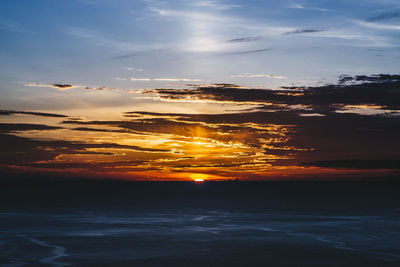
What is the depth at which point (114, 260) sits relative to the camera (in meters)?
28.0

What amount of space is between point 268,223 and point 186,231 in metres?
12.2

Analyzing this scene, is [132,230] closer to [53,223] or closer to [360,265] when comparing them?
[53,223]

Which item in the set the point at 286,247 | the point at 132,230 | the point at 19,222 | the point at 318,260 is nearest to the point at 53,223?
the point at 19,222

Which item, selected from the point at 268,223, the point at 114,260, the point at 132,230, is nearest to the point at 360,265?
the point at 114,260

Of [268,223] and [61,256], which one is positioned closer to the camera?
[61,256]

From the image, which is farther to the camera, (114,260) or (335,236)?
(335,236)

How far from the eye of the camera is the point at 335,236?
40719 mm

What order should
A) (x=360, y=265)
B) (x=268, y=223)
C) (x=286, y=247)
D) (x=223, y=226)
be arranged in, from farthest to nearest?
(x=268, y=223) < (x=223, y=226) < (x=286, y=247) < (x=360, y=265)

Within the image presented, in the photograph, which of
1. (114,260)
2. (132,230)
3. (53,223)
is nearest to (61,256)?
(114,260)

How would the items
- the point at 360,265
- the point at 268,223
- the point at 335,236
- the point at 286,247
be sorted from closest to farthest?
the point at 360,265
the point at 286,247
the point at 335,236
the point at 268,223

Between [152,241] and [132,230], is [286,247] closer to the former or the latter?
[152,241]

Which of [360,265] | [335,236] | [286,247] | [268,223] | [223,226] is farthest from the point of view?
[268,223]

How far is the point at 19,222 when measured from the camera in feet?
162

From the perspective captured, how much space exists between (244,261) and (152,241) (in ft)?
30.0
